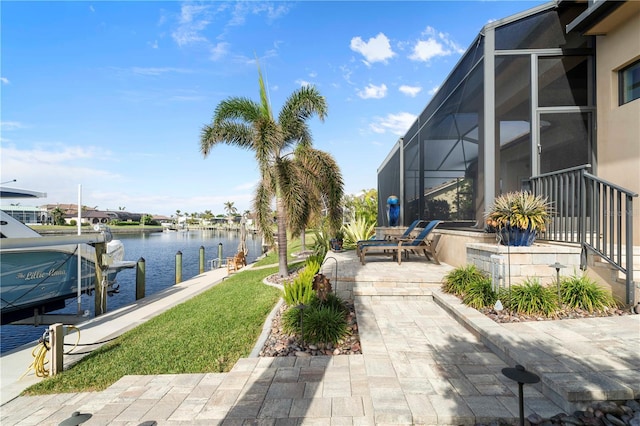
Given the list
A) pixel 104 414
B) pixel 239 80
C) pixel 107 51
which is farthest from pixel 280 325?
pixel 107 51

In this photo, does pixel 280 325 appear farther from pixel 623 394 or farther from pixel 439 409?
pixel 623 394

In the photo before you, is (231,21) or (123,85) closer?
(231,21)

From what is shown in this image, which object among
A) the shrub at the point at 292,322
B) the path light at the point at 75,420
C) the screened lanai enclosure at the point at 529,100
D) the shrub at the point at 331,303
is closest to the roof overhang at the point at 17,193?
the shrub at the point at 292,322

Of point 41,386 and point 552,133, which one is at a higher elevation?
point 552,133

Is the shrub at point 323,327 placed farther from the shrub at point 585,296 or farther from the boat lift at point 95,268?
the boat lift at point 95,268

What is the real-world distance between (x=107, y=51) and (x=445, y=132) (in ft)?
38.4

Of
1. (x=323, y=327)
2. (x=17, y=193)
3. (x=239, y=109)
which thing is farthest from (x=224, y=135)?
(x=17, y=193)

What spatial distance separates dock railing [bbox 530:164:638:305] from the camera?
404 cm

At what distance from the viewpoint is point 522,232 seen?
15.6 feet

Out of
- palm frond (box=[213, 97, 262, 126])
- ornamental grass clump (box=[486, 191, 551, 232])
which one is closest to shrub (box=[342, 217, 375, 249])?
palm frond (box=[213, 97, 262, 126])

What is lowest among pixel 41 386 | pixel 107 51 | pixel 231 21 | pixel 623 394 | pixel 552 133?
pixel 41 386

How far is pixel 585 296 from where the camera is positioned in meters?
4.16

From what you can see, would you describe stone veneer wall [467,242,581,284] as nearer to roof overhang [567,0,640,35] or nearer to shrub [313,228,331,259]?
roof overhang [567,0,640,35]

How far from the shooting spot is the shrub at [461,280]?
5.05m
